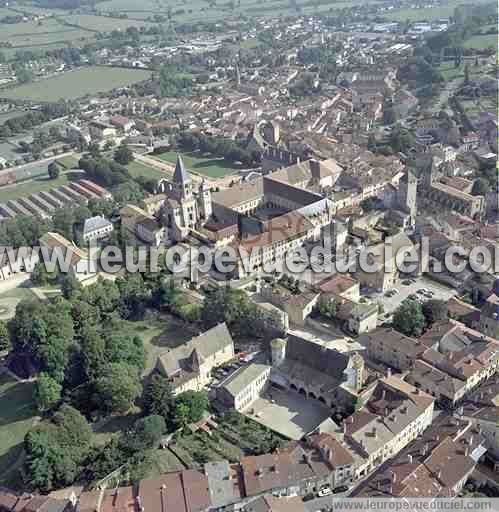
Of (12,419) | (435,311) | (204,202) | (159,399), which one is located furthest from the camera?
(204,202)

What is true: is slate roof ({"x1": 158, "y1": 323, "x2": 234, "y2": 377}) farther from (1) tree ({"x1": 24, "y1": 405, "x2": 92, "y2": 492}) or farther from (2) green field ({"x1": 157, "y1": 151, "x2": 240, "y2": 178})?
(2) green field ({"x1": 157, "y1": 151, "x2": 240, "y2": 178})

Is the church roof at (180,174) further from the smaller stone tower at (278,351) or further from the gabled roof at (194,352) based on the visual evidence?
the smaller stone tower at (278,351)

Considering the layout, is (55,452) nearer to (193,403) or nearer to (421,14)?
(193,403)

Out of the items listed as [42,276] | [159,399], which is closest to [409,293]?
[159,399]

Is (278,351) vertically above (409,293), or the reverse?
(278,351)

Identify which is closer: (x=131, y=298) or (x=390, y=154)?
(x=131, y=298)

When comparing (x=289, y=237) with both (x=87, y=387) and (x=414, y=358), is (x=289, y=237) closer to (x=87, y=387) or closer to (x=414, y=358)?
(x=414, y=358)

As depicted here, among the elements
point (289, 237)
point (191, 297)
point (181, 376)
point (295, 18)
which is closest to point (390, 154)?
point (289, 237)
